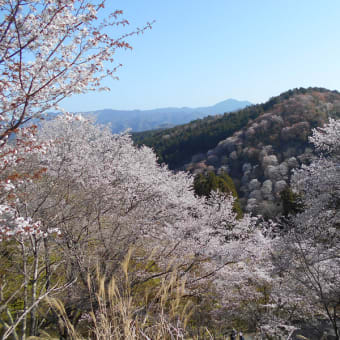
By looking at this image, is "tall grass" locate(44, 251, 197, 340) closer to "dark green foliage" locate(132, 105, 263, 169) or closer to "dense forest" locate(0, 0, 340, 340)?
"dense forest" locate(0, 0, 340, 340)

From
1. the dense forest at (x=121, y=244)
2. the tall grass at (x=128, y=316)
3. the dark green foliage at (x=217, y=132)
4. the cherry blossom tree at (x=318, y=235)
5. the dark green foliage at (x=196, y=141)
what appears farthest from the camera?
the dark green foliage at (x=196, y=141)

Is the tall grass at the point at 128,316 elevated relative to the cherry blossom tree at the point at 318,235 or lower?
elevated

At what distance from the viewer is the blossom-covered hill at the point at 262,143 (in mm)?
41812

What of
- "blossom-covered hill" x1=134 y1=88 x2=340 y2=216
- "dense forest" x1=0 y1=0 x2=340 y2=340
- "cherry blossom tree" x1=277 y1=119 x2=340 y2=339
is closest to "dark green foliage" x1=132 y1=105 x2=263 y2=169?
"blossom-covered hill" x1=134 y1=88 x2=340 y2=216

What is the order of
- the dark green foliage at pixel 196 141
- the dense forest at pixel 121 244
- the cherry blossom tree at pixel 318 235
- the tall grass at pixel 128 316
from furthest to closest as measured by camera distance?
the dark green foliage at pixel 196 141, the cherry blossom tree at pixel 318 235, the dense forest at pixel 121 244, the tall grass at pixel 128 316

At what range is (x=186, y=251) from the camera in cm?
762

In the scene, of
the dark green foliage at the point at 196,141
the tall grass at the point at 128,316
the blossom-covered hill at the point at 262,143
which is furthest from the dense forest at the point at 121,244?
the dark green foliage at the point at 196,141

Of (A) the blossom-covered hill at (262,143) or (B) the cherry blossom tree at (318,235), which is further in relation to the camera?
(A) the blossom-covered hill at (262,143)

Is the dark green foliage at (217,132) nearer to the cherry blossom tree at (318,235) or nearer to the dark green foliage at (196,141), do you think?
the dark green foliage at (196,141)

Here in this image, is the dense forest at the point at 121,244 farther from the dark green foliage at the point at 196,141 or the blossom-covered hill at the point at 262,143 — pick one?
the dark green foliage at the point at 196,141

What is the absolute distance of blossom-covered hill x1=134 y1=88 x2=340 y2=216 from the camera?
4181 centimetres

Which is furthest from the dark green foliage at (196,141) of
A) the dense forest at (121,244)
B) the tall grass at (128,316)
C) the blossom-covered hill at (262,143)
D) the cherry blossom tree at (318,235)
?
the tall grass at (128,316)

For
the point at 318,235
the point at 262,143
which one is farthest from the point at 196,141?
the point at 318,235

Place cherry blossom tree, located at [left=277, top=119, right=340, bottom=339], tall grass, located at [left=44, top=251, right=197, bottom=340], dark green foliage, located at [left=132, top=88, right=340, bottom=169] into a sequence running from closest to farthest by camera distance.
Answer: tall grass, located at [left=44, top=251, right=197, bottom=340] → cherry blossom tree, located at [left=277, top=119, right=340, bottom=339] → dark green foliage, located at [left=132, top=88, right=340, bottom=169]
